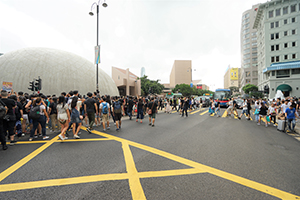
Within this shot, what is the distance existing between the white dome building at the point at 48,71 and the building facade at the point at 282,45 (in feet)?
140

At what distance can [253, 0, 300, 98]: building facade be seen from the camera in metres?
34.6

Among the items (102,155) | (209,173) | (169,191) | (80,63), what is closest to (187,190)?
(169,191)

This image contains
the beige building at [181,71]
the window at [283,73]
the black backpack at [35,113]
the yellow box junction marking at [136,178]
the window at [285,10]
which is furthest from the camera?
the beige building at [181,71]

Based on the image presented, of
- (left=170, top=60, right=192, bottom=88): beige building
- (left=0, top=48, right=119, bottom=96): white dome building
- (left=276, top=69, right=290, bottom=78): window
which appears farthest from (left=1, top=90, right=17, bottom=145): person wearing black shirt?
(left=170, top=60, right=192, bottom=88): beige building

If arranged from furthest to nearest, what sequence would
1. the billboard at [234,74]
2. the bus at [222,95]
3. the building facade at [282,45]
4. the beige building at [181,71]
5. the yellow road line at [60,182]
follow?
the beige building at [181,71] < the billboard at [234,74] < the building facade at [282,45] < the bus at [222,95] < the yellow road line at [60,182]

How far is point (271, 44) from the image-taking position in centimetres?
3956

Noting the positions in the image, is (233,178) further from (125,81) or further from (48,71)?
(125,81)

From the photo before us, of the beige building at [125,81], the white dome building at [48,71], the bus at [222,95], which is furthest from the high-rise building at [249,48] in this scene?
the white dome building at [48,71]

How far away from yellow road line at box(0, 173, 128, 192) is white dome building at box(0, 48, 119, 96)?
29.4 meters

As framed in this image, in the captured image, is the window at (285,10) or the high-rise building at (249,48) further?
the high-rise building at (249,48)

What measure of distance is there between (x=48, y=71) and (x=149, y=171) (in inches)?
1312

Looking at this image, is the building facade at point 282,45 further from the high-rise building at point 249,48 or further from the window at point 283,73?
the high-rise building at point 249,48

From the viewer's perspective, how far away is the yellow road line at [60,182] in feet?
9.22

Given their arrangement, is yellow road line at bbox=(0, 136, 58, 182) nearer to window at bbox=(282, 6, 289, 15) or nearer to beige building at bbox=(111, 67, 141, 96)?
beige building at bbox=(111, 67, 141, 96)
